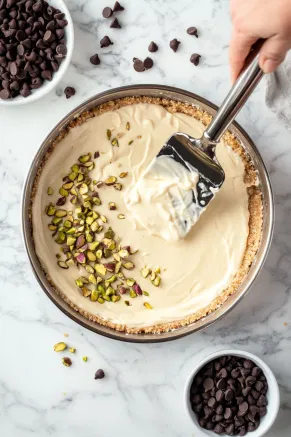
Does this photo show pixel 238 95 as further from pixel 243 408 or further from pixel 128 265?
pixel 243 408

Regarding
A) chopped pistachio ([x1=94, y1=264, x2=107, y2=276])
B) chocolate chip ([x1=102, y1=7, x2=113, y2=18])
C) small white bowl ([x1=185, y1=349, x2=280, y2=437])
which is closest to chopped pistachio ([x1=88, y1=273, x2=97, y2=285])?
chopped pistachio ([x1=94, y1=264, x2=107, y2=276])

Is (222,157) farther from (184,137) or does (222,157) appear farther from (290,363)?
(290,363)

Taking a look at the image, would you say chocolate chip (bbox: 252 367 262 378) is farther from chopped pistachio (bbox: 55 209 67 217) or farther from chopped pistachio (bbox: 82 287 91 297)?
chopped pistachio (bbox: 55 209 67 217)

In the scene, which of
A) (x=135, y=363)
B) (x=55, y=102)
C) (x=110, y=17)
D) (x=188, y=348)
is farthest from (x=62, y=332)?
(x=110, y=17)

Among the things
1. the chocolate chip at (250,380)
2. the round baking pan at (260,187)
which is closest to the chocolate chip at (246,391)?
the chocolate chip at (250,380)

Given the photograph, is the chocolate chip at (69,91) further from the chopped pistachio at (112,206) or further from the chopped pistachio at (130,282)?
the chopped pistachio at (130,282)

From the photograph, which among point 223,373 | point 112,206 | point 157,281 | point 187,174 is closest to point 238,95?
point 187,174
